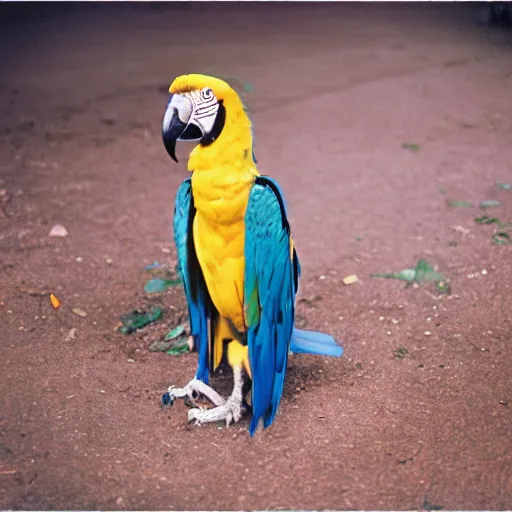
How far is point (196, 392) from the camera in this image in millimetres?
2809

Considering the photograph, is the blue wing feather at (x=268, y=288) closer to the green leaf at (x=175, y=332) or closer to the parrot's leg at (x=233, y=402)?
the parrot's leg at (x=233, y=402)

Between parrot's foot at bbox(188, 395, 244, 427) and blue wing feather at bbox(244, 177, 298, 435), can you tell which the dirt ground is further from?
blue wing feather at bbox(244, 177, 298, 435)

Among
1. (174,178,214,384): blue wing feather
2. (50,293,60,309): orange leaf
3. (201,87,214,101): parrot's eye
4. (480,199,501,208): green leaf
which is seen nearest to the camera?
(201,87,214,101): parrot's eye

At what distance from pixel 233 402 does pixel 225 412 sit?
0.17ft

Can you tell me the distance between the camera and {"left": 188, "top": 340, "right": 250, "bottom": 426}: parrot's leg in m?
2.69

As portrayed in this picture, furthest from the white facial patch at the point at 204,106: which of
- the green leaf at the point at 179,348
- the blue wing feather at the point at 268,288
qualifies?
the green leaf at the point at 179,348

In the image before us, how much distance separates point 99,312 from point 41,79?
3.55 meters

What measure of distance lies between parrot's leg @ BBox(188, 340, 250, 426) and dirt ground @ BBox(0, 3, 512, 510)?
0.06m

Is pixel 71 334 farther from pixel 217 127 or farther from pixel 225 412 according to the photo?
pixel 217 127

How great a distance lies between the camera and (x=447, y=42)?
7.56 meters

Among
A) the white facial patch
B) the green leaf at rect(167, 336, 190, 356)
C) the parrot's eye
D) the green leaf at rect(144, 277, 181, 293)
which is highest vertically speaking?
the parrot's eye

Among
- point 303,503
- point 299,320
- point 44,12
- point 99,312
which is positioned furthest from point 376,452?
point 44,12

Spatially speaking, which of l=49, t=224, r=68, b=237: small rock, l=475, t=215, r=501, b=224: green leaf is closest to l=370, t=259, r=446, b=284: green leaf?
l=475, t=215, r=501, b=224: green leaf

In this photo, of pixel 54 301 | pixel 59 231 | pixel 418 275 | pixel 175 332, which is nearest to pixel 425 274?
pixel 418 275
